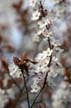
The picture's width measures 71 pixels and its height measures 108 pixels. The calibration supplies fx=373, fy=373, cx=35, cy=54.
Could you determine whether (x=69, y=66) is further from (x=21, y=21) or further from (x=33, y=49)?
(x=21, y=21)

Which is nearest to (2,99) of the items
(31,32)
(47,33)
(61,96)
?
(61,96)

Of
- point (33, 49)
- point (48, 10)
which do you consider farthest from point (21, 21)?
point (48, 10)

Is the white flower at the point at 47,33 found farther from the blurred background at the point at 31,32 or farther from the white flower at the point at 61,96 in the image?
the white flower at the point at 61,96

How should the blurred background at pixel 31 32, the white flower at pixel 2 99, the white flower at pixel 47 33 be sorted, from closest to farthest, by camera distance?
1. the white flower at pixel 47 33
2. the blurred background at pixel 31 32
3. the white flower at pixel 2 99

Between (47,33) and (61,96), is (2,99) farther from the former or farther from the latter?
(47,33)

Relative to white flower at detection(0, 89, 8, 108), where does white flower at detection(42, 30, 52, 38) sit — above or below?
above

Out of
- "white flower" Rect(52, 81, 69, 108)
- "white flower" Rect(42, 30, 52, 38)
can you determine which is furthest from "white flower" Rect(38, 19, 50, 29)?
"white flower" Rect(52, 81, 69, 108)

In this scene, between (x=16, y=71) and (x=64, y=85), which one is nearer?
(x=16, y=71)

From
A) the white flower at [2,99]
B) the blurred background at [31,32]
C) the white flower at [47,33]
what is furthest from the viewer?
the white flower at [2,99]

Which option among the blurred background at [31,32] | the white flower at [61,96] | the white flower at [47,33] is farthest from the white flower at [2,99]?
the white flower at [47,33]

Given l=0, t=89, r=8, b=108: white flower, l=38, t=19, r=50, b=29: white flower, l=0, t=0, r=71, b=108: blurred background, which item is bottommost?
l=0, t=89, r=8, b=108: white flower

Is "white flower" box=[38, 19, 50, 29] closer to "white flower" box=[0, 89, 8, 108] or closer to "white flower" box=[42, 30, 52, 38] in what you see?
"white flower" box=[42, 30, 52, 38]
